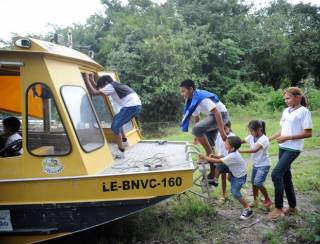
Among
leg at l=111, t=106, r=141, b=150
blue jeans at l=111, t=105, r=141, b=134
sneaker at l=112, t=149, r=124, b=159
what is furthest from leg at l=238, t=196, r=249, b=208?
blue jeans at l=111, t=105, r=141, b=134

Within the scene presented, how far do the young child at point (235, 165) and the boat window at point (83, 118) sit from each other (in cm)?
A: 136

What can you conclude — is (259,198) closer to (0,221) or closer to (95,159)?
(95,159)

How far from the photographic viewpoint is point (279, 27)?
1026 inches

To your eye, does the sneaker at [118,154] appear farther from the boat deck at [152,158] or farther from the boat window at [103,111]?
the boat window at [103,111]

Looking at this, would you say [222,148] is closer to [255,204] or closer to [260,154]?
[260,154]

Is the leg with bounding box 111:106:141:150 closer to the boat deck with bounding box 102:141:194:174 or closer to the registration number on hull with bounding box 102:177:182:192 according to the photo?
the boat deck with bounding box 102:141:194:174

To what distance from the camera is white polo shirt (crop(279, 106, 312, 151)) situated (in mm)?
4906

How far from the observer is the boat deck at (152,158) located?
472 cm

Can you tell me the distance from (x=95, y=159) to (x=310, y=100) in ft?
54.6

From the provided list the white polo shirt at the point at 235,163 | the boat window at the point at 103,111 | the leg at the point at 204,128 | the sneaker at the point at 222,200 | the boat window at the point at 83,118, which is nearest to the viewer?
the boat window at the point at 83,118

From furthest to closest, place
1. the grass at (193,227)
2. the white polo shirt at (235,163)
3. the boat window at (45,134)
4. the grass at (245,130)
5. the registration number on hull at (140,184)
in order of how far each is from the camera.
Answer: the grass at (245,130)
the white polo shirt at (235,163)
the grass at (193,227)
the boat window at (45,134)
the registration number on hull at (140,184)

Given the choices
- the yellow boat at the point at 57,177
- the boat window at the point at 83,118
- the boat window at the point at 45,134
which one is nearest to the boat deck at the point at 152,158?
the yellow boat at the point at 57,177

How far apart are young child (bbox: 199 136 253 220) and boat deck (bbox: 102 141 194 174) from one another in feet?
1.43

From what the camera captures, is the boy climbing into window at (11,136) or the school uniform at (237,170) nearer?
the boy climbing into window at (11,136)
